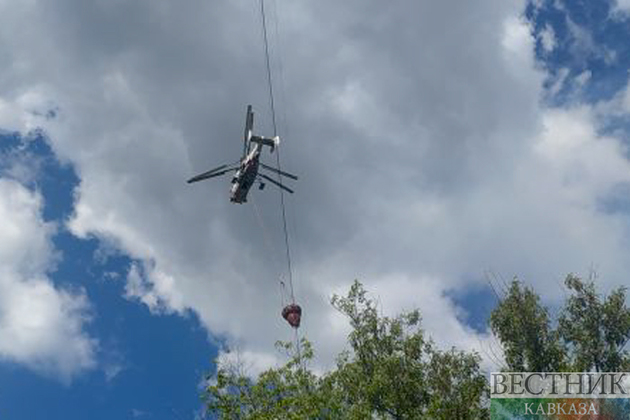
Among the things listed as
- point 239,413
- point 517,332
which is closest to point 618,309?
point 517,332

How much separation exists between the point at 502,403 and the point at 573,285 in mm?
13255

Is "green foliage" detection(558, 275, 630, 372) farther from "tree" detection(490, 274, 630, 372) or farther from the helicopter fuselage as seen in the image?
the helicopter fuselage

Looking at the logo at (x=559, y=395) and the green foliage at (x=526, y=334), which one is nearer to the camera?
the logo at (x=559, y=395)

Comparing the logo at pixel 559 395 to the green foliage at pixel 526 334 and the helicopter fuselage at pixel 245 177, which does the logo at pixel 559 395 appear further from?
the helicopter fuselage at pixel 245 177

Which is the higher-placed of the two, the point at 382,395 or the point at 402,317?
the point at 402,317

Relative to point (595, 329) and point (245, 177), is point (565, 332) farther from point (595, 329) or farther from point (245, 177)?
point (245, 177)

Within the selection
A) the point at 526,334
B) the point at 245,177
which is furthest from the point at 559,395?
the point at 245,177

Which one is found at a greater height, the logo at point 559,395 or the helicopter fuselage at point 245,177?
the helicopter fuselage at point 245,177

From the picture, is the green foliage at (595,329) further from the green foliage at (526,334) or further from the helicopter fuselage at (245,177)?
the helicopter fuselage at (245,177)

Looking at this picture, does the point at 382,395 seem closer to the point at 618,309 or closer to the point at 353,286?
the point at 353,286

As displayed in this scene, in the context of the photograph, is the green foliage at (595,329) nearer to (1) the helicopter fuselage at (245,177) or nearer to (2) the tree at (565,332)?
(2) the tree at (565,332)

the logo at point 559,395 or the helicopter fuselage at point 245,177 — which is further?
the helicopter fuselage at point 245,177

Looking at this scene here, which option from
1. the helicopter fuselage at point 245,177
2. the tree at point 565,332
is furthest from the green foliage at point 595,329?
the helicopter fuselage at point 245,177

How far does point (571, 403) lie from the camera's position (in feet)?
105
